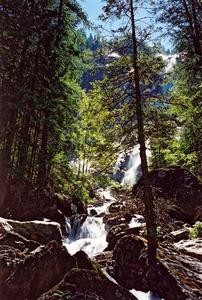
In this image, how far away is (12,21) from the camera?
62.3ft

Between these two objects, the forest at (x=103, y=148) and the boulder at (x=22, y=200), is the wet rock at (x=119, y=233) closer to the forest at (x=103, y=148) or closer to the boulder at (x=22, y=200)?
the forest at (x=103, y=148)

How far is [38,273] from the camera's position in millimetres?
10516

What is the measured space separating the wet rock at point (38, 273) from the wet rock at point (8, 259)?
407 mm

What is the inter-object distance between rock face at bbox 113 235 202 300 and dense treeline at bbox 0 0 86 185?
26.3ft

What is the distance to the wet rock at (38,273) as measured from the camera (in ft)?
33.1

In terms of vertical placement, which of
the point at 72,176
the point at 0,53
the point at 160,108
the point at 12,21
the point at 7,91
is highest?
the point at 12,21

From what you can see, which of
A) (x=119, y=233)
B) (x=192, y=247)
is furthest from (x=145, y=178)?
(x=119, y=233)

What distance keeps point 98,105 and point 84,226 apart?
475 inches

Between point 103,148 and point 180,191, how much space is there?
10780mm

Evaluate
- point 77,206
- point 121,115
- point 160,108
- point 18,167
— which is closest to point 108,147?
point 121,115

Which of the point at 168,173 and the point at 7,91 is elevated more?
the point at 7,91

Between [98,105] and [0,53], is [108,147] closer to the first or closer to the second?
A: [98,105]

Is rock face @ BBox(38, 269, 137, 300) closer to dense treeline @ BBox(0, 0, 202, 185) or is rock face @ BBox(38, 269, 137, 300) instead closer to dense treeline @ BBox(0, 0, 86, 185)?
dense treeline @ BBox(0, 0, 202, 185)

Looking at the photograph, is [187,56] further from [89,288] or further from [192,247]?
[89,288]
